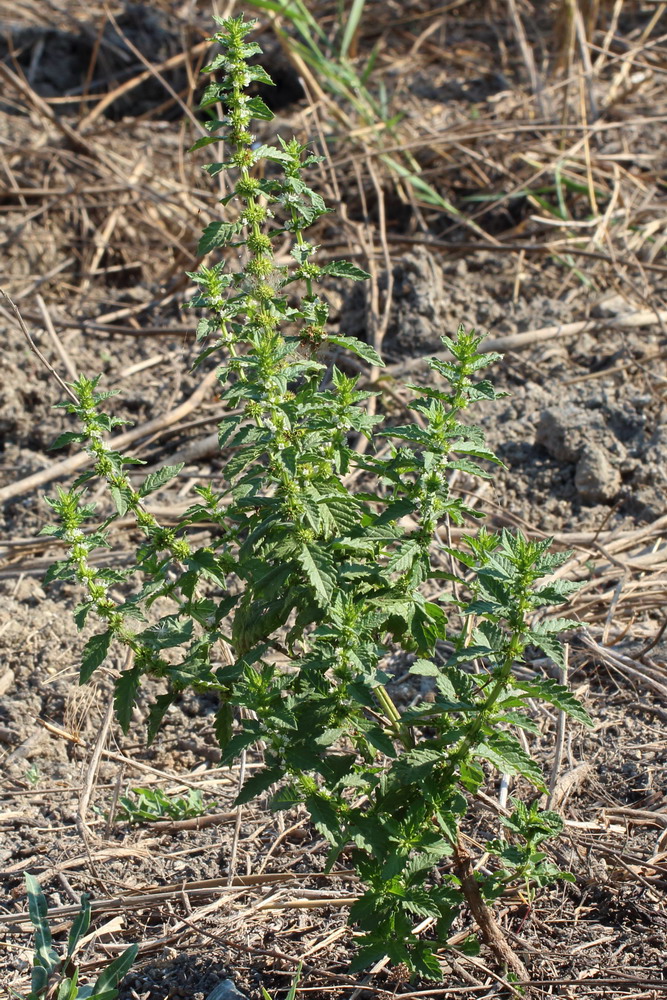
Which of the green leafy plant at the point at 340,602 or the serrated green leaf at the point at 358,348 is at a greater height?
the serrated green leaf at the point at 358,348

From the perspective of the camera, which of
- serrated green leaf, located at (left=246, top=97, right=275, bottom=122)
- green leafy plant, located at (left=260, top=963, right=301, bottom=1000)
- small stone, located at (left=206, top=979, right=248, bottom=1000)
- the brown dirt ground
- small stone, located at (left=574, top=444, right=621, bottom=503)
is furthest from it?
small stone, located at (left=574, top=444, right=621, bottom=503)

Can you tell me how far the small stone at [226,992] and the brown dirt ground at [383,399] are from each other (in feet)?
0.15

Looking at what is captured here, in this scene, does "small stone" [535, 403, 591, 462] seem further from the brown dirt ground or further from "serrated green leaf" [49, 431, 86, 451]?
"serrated green leaf" [49, 431, 86, 451]

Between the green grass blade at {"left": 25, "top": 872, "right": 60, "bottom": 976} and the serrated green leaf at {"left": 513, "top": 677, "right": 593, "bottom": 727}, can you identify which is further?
the green grass blade at {"left": 25, "top": 872, "right": 60, "bottom": 976}

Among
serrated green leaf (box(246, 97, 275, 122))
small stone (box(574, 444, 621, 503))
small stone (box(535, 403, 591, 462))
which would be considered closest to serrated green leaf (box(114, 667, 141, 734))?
serrated green leaf (box(246, 97, 275, 122))

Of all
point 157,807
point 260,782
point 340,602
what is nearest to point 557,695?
point 340,602

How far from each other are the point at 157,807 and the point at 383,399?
2151 millimetres

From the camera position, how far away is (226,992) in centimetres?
252

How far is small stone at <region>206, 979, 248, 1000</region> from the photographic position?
2.51 m

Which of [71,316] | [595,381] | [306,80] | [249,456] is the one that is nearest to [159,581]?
[249,456]

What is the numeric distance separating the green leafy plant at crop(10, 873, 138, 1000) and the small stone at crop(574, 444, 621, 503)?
2.51 meters

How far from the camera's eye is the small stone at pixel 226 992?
2506mm

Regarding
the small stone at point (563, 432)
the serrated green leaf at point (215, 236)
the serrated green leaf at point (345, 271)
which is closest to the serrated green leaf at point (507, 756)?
the serrated green leaf at point (345, 271)

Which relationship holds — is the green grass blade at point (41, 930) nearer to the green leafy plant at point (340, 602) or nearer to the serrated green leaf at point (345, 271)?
the green leafy plant at point (340, 602)
